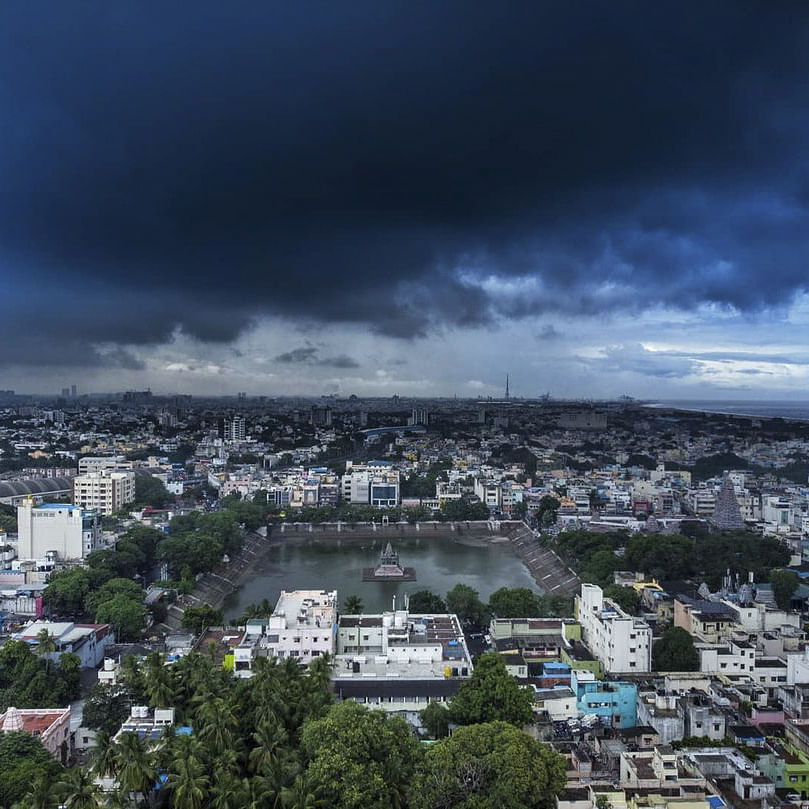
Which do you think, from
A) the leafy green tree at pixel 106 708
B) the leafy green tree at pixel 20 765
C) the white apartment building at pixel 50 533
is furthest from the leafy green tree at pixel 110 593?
the leafy green tree at pixel 20 765

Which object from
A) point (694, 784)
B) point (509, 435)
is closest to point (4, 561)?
point (694, 784)

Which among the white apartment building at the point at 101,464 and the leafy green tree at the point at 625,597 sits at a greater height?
the white apartment building at the point at 101,464

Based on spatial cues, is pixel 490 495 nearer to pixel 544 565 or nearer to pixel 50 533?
pixel 544 565

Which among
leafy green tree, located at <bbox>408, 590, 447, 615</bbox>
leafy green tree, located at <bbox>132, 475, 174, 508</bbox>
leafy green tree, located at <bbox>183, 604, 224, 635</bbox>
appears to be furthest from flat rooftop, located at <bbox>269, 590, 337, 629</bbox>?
leafy green tree, located at <bbox>132, 475, 174, 508</bbox>

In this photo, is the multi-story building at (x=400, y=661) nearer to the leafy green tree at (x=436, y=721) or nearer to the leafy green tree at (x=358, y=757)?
the leafy green tree at (x=436, y=721)

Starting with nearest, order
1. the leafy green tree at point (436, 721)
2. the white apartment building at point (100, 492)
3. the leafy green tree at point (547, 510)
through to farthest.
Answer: the leafy green tree at point (436, 721), the white apartment building at point (100, 492), the leafy green tree at point (547, 510)

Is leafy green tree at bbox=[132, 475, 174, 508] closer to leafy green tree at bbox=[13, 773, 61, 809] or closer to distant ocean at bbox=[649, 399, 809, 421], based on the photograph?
leafy green tree at bbox=[13, 773, 61, 809]

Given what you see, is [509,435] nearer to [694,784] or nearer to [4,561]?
[4,561]
